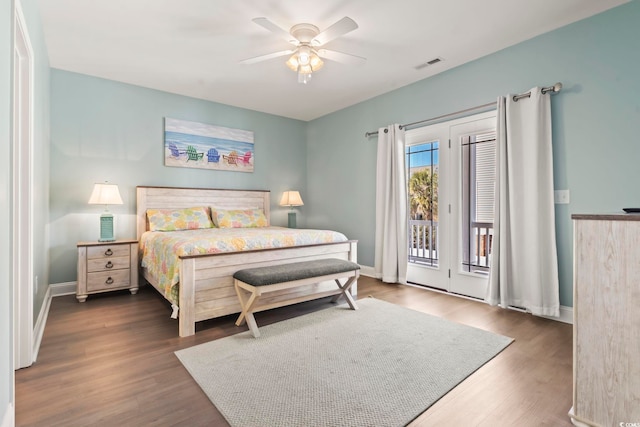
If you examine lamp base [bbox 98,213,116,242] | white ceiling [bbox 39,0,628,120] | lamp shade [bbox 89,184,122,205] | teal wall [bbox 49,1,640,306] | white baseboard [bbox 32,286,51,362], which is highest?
white ceiling [bbox 39,0,628,120]

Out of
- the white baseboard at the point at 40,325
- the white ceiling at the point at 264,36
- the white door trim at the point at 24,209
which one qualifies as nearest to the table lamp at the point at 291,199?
the white ceiling at the point at 264,36

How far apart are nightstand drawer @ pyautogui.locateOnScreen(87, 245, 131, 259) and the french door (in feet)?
11.5

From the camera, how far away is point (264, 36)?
116 inches

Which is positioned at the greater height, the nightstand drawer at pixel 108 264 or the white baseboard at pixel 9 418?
the nightstand drawer at pixel 108 264

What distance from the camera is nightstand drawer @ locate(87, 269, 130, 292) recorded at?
3.38 metres

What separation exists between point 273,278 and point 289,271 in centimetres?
18

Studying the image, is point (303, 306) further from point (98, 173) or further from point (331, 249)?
point (98, 173)

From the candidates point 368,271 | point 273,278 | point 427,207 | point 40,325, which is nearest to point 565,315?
point 427,207

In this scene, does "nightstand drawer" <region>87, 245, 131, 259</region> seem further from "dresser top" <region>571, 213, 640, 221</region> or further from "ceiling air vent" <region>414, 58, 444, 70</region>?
"dresser top" <region>571, 213, 640, 221</region>

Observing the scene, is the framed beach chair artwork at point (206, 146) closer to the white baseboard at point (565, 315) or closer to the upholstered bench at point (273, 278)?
the upholstered bench at point (273, 278)

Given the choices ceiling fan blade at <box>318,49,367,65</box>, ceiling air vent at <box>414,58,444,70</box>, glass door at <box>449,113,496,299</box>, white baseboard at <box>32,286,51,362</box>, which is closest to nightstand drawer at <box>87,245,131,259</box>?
white baseboard at <box>32,286,51,362</box>

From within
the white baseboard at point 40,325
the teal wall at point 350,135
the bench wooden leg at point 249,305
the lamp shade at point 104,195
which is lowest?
the white baseboard at point 40,325

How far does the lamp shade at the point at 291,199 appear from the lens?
5.13 metres

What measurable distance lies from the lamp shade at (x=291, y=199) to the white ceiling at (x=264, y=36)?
5.51ft
